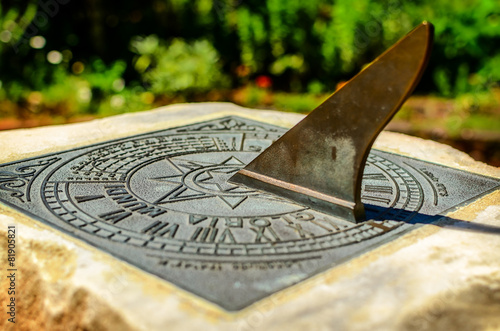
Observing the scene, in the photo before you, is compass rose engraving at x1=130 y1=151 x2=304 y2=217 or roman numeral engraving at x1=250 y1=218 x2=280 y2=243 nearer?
roman numeral engraving at x1=250 y1=218 x2=280 y2=243

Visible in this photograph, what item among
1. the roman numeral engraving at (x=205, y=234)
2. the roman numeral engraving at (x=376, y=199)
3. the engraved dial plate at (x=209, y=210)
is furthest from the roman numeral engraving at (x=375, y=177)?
the roman numeral engraving at (x=205, y=234)

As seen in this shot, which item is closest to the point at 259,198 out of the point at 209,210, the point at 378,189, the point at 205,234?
the point at 209,210

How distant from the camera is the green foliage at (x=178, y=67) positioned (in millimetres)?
6258

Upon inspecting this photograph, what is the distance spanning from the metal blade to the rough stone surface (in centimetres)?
37

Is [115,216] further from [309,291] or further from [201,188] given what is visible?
[309,291]

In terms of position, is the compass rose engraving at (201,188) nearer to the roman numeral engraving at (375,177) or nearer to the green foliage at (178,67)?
the roman numeral engraving at (375,177)

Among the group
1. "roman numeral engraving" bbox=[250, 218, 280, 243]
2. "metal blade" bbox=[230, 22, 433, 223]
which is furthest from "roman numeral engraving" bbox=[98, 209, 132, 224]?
"metal blade" bbox=[230, 22, 433, 223]

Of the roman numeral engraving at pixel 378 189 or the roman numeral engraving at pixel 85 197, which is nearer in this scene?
the roman numeral engraving at pixel 85 197

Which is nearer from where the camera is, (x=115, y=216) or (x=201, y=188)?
(x=115, y=216)

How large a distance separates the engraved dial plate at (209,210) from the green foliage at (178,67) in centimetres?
294

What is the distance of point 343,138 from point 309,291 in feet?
2.54

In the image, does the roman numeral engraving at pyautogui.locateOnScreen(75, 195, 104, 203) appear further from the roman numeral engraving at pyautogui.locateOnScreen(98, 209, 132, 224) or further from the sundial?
the roman numeral engraving at pyautogui.locateOnScreen(98, 209, 132, 224)

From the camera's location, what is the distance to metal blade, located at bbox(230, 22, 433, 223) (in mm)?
2025

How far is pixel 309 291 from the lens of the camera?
1.76 meters
